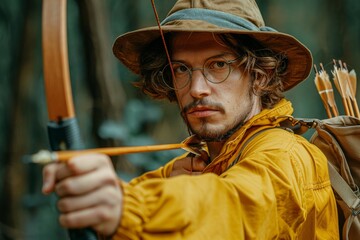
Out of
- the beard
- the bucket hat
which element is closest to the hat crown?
the bucket hat

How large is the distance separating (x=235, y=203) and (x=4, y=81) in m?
3.16

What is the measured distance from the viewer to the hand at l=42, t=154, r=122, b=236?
36.1 inches

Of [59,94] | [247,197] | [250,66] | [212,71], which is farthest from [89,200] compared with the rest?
[250,66]

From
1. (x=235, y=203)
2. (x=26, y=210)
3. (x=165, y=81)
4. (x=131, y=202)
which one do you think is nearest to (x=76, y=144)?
(x=131, y=202)

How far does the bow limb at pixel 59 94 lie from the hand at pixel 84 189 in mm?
74

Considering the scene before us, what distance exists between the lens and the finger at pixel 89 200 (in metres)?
0.93

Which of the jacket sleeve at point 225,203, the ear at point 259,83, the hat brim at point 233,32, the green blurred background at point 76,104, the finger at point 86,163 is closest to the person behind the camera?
the finger at point 86,163

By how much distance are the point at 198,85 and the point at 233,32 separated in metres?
0.18

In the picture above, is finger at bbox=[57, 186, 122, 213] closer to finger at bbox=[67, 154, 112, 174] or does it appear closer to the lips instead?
finger at bbox=[67, 154, 112, 174]

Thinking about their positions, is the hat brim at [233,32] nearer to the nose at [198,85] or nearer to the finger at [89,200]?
the nose at [198,85]

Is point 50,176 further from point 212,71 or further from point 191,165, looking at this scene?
point 191,165

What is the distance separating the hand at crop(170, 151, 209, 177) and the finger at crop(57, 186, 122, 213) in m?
0.96

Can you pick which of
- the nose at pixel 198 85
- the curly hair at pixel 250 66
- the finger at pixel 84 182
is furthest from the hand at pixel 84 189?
the curly hair at pixel 250 66

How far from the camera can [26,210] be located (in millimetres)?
3992
